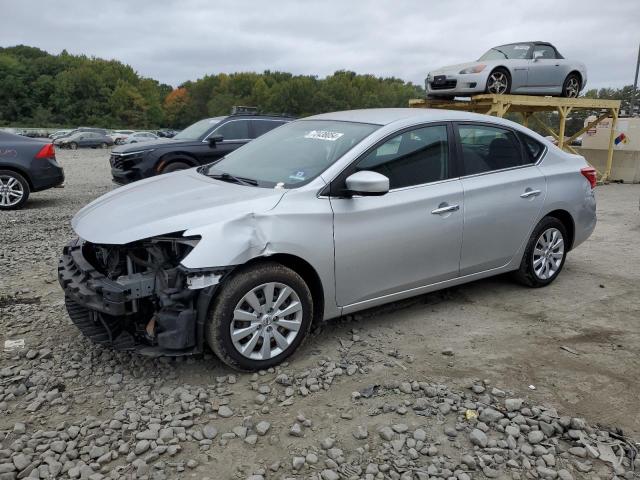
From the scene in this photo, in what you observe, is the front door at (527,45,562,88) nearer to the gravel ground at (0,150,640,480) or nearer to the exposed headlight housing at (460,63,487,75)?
the exposed headlight housing at (460,63,487,75)

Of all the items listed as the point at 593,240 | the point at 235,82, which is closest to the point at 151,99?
the point at 235,82

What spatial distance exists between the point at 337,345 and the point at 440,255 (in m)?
1.08

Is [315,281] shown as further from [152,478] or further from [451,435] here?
[152,478]

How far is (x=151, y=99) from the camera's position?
99.4 metres

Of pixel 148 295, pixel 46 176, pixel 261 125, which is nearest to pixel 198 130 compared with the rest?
pixel 261 125

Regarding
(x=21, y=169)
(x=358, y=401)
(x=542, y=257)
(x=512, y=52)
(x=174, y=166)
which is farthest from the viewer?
(x=512, y=52)

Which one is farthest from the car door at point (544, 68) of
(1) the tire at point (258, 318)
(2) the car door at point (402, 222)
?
(1) the tire at point (258, 318)

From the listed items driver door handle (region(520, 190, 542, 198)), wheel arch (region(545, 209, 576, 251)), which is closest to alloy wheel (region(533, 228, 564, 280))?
wheel arch (region(545, 209, 576, 251))

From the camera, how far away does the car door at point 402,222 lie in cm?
373

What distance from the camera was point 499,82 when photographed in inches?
479

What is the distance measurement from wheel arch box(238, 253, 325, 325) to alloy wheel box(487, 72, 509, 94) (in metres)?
9.76

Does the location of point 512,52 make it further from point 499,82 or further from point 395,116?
point 395,116

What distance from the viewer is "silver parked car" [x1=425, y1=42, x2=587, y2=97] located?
12055 millimetres

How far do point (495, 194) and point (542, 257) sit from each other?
103 cm
